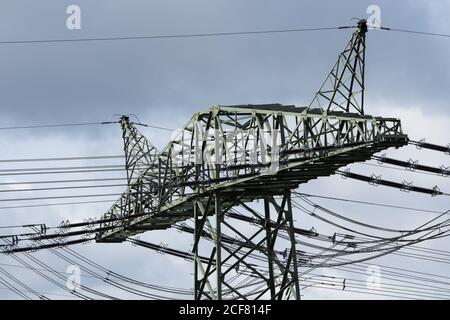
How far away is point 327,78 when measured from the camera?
2311 inches

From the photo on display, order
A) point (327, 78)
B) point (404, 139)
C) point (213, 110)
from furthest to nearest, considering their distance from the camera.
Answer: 1. point (213, 110)
2. point (327, 78)
3. point (404, 139)

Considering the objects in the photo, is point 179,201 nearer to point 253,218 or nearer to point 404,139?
point 253,218

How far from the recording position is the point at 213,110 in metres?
Answer: 62.7

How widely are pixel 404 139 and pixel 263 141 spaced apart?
26.8 feet

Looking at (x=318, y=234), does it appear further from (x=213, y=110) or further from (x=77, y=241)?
(x=77, y=241)

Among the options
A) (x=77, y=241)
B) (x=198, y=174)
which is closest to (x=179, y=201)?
(x=198, y=174)

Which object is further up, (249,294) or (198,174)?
(198,174)

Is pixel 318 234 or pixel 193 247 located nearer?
pixel 193 247

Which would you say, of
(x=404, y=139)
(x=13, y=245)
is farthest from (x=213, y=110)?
(x=13, y=245)

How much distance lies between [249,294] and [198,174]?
7385mm
